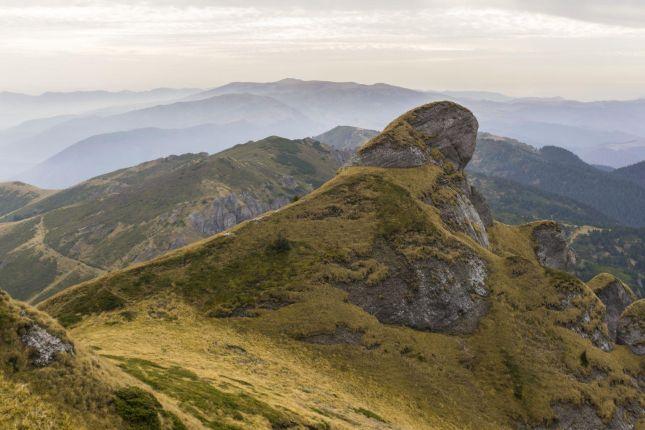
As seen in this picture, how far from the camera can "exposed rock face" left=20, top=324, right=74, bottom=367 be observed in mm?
23484

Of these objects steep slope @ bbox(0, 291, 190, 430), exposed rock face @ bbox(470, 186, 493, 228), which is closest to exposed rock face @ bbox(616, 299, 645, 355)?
exposed rock face @ bbox(470, 186, 493, 228)

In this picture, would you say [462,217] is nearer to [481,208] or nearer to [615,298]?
[481,208]

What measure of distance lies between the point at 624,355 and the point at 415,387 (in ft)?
162

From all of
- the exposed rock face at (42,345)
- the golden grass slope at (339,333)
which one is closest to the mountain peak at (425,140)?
the golden grass slope at (339,333)

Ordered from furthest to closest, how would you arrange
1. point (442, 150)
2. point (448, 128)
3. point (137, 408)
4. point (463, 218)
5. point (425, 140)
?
point (448, 128)
point (442, 150)
point (425, 140)
point (463, 218)
point (137, 408)

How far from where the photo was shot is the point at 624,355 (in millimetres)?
75875

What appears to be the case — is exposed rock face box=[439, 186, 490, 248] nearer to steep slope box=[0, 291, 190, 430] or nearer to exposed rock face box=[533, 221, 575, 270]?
exposed rock face box=[533, 221, 575, 270]

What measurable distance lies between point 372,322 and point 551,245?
70461mm

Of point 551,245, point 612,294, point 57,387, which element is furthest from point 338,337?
point 551,245

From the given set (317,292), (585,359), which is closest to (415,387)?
(317,292)

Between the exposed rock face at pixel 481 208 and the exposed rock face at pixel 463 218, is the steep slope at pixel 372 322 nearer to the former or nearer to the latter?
the exposed rock face at pixel 463 218

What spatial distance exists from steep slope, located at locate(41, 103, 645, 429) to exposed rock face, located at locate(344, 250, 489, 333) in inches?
8.9

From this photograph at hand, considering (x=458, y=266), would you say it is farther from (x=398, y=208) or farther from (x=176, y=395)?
(x=176, y=395)

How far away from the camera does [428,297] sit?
227 feet
